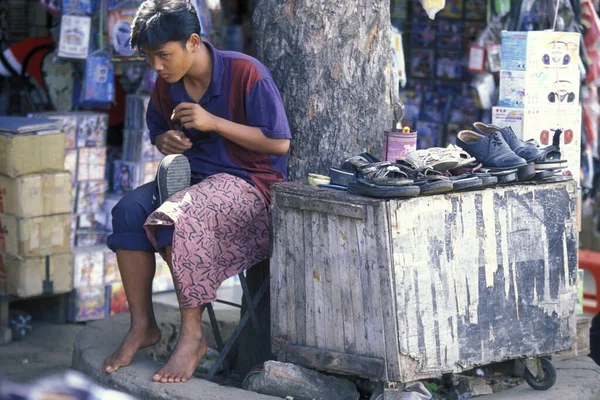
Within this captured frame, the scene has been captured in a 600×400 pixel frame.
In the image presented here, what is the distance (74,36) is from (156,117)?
1.83 metres

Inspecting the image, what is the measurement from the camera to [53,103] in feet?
20.1

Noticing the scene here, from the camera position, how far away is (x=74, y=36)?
225 inches

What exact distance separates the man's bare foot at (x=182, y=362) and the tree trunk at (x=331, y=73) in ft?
2.80

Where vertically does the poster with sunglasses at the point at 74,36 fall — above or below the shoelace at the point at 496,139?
above

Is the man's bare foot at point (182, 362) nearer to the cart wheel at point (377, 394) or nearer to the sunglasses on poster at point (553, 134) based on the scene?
the cart wheel at point (377, 394)

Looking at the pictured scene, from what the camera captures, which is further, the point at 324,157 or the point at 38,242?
the point at 38,242

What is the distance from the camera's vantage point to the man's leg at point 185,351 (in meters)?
3.58

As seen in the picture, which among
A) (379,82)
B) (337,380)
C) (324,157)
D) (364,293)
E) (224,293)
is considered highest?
(379,82)

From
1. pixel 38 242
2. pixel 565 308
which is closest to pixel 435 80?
pixel 38 242

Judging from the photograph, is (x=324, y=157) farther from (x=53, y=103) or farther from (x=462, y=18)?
(x=462, y=18)

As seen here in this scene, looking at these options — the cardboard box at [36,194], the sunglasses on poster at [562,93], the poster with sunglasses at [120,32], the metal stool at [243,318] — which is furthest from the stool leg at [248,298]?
the poster with sunglasses at [120,32]

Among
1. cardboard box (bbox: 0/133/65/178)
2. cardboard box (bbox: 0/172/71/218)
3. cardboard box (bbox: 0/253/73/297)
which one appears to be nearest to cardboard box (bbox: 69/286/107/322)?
cardboard box (bbox: 0/253/73/297)

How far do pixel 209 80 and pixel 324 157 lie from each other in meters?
0.55

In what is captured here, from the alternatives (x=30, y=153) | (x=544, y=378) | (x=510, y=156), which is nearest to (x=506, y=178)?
(x=510, y=156)
